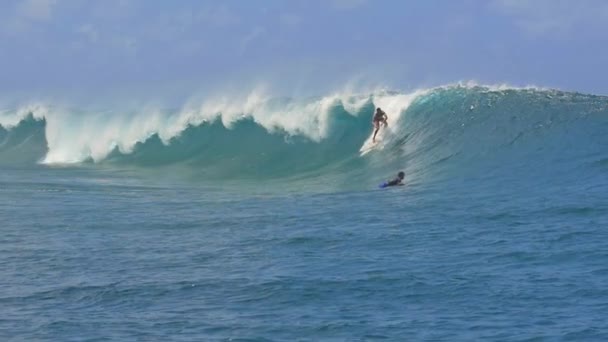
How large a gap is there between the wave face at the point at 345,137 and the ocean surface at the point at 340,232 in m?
0.09

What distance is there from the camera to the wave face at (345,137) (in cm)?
2102

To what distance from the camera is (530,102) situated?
25344 millimetres

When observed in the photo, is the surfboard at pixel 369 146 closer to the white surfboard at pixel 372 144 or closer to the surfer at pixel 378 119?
the white surfboard at pixel 372 144

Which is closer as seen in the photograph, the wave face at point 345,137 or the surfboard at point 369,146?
the wave face at point 345,137

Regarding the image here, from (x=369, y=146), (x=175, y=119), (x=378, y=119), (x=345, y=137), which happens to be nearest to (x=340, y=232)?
(x=369, y=146)

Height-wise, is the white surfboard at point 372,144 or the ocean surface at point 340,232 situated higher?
the white surfboard at point 372,144

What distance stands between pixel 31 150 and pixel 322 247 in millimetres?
23612

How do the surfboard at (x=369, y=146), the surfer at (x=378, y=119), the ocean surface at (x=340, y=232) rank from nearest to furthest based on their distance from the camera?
the ocean surface at (x=340, y=232), the surfboard at (x=369, y=146), the surfer at (x=378, y=119)

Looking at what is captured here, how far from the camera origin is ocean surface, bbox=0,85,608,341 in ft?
31.6

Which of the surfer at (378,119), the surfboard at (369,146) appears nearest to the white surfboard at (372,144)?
the surfboard at (369,146)

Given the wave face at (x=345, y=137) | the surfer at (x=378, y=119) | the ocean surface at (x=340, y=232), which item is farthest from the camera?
the surfer at (x=378, y=119)

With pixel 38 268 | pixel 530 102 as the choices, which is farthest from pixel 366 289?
pixel 530 102

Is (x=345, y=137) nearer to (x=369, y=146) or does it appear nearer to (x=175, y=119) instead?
(x=369, y=146)

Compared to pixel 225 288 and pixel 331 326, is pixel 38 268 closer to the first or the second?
pixel 225 288
